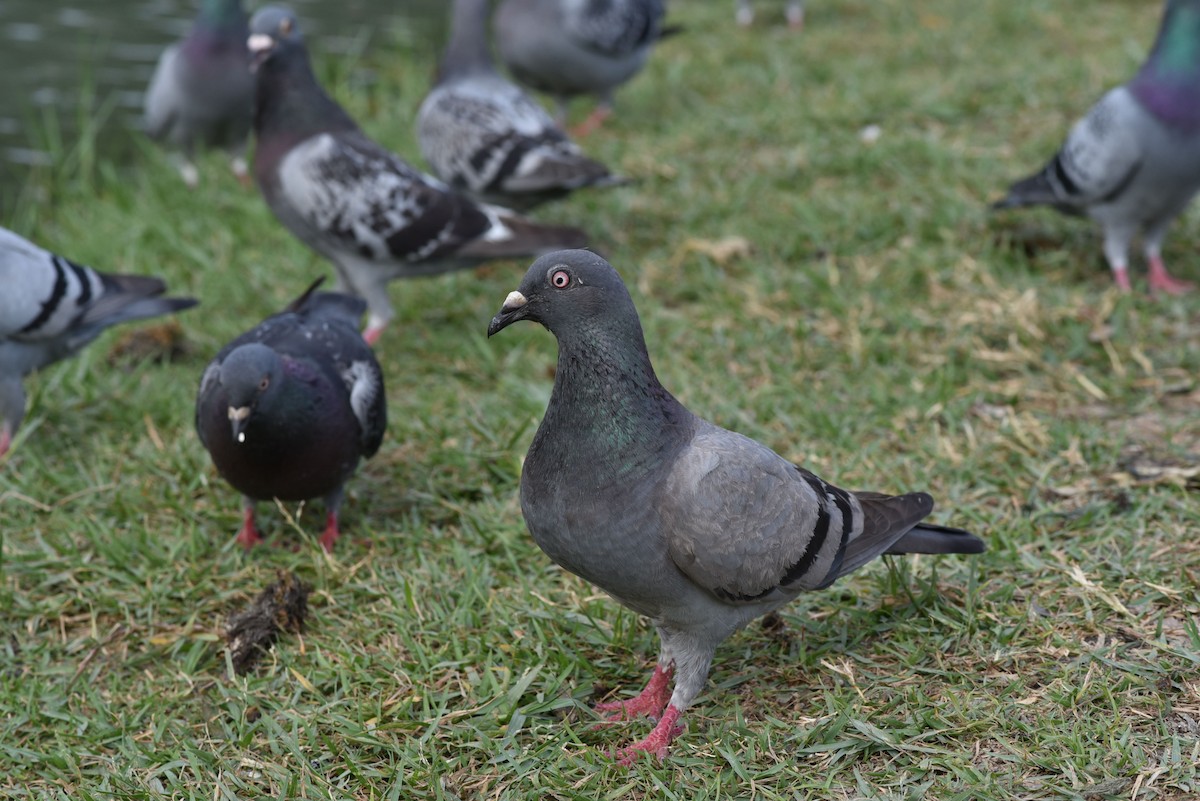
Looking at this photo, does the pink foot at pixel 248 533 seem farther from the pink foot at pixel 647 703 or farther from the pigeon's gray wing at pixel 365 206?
the pigeon's gray wing at pixel 365 206

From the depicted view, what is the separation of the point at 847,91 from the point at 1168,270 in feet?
10.1

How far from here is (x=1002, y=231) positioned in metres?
6.36

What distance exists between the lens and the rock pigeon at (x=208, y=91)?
816cm

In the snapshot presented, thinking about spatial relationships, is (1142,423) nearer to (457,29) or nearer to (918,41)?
(457,29)

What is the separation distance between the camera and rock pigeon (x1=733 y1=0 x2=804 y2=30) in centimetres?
1056

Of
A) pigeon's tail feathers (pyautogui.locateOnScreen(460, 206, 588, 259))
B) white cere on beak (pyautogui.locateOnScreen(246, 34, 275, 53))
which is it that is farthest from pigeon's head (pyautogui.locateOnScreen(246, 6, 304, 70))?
pigeon's tail feathers (pyautogui.locateOnScreen(460, 206, 588, 259))

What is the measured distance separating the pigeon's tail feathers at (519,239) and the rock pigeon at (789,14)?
5.28 metres

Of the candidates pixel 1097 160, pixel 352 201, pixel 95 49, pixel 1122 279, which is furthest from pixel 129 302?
pixel 95 49

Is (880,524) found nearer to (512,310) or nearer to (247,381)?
(512,310)

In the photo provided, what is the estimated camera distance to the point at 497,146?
22.1 ft

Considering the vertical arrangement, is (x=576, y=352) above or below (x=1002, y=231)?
above

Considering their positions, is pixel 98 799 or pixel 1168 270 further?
pixel 1168 270

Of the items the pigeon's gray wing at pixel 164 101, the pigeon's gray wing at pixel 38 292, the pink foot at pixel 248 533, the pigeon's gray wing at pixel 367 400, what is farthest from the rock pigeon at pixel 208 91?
the pink foot at pixel 248 533

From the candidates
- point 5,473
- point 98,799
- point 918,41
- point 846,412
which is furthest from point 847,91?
point 98,799
